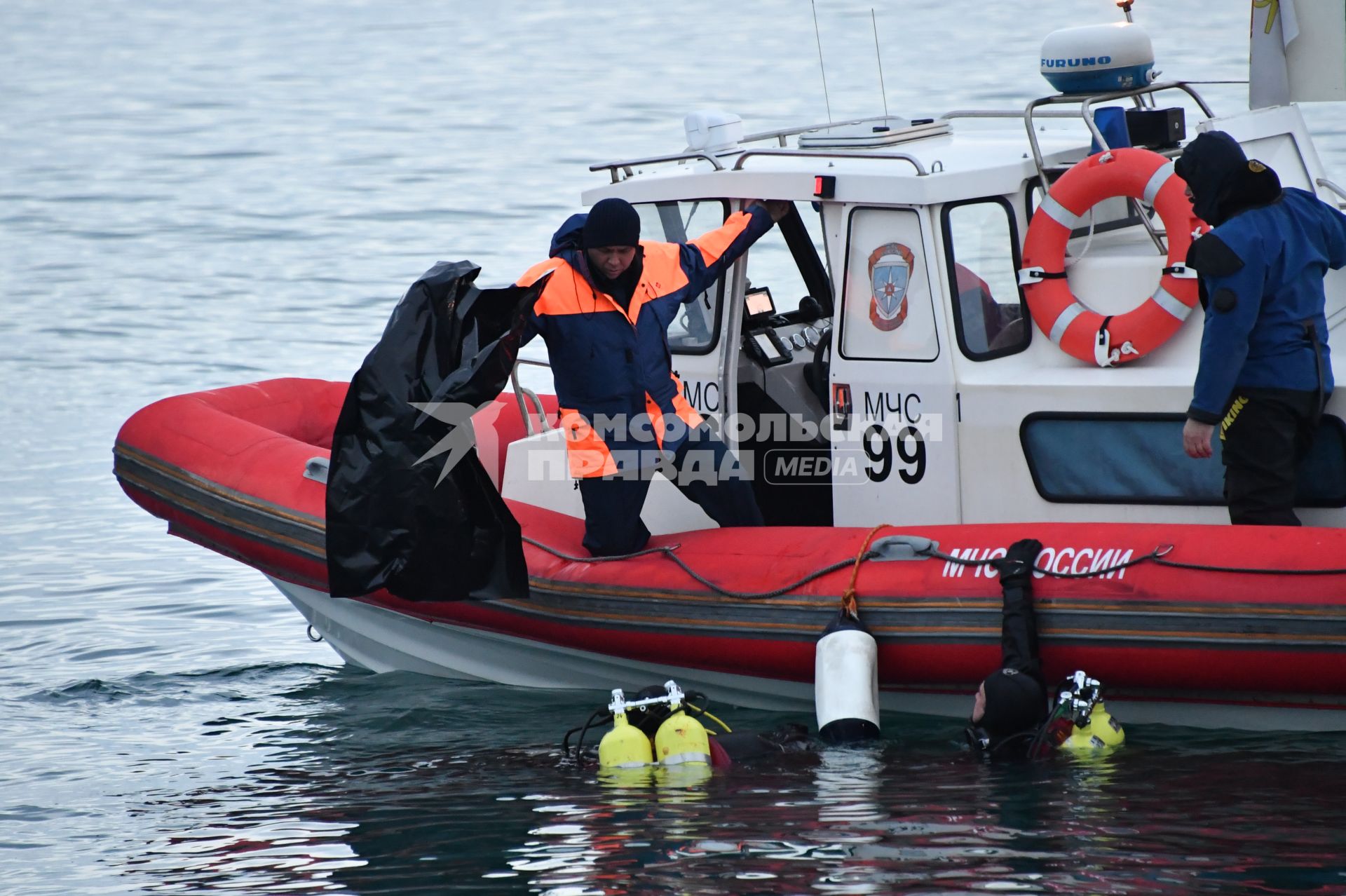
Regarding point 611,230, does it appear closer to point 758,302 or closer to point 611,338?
point 611,338

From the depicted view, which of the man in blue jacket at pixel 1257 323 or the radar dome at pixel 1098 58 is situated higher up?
the radar dome at pixel 1098 58

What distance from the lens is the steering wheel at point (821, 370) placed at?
6.20 meters

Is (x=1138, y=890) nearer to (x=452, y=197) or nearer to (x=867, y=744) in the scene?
(x=867, y=744)

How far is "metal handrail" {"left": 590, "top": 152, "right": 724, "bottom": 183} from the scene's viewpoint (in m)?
6.03

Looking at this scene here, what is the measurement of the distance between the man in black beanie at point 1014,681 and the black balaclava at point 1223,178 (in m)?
1.14

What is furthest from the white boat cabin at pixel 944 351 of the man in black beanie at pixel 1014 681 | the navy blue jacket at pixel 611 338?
the man in black beanie at pixel 1014 681

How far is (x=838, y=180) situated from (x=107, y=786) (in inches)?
127

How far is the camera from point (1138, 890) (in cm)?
408

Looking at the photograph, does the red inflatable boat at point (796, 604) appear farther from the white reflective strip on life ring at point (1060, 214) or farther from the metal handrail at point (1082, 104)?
the metal handrail at point (1082, 104)

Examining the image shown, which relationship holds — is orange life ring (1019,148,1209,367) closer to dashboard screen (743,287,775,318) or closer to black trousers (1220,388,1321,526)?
black trousers (1220,388,1321,526)

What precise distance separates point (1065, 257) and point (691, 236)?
142cm

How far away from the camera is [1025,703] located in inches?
193

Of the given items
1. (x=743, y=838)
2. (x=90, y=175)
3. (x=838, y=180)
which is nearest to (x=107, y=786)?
(x=743, y=838)

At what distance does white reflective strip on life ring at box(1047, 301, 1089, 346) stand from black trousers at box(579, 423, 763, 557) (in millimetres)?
1184
